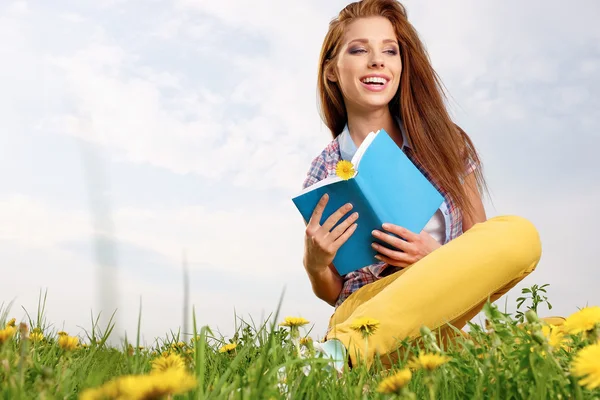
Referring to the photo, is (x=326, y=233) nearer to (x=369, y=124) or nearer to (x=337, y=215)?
(x=337, y=215)

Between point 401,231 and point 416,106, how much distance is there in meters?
0.97

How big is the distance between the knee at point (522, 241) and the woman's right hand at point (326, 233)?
584mm

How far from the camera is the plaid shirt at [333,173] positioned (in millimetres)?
2967

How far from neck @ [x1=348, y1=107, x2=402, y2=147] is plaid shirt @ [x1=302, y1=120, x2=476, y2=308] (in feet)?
0.14

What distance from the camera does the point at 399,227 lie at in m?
2.51

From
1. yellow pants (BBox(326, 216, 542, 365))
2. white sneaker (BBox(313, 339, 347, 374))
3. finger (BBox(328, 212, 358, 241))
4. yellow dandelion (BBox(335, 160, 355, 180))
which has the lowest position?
white sneaker (BBox(313, 339, 347, 374))

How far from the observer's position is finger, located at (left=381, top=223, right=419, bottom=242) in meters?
2.48

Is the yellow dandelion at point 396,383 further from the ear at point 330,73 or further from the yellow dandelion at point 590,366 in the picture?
the ear at point 330,73

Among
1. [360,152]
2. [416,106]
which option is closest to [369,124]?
[416,106]

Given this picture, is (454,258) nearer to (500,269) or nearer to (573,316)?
(500,269)

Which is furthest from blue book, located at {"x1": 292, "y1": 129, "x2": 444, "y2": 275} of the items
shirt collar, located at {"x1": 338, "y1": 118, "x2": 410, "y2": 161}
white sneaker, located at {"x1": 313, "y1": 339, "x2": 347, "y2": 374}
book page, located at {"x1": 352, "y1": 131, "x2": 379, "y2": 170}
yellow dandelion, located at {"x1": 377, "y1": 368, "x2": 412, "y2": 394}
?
yellow dandelion, located at {"x1": 377, "y1": 368, "x2": 412, "y2": 394}

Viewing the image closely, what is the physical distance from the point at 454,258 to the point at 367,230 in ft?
1.50

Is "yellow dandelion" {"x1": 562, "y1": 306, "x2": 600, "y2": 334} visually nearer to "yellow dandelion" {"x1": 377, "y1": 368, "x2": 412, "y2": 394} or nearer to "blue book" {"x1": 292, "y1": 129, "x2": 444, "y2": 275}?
"yellow dandelion" {"x1": 377, "y1": 368, "x2": 412, "y2": 394}

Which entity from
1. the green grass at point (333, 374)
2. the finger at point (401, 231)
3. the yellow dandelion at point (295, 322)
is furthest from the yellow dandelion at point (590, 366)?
the finger at point (401, 231)
